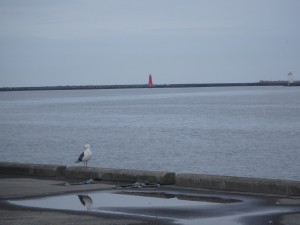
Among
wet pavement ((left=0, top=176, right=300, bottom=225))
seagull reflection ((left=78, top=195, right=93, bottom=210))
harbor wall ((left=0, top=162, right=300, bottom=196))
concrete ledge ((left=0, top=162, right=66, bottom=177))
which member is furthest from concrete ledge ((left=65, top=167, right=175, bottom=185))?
seagull reflection ((left=78, top=195, right=93, bottom=210))

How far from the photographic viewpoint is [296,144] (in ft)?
157

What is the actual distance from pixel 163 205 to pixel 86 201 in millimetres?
1343

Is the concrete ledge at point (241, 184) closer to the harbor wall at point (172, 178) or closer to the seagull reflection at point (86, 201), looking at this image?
the harbor wall at point (172, 178)

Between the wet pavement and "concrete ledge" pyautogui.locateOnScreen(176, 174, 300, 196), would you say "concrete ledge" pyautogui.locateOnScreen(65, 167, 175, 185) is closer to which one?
"concrete ledge" pyautogui.locateOnScreen(176, 174, 300, 196)

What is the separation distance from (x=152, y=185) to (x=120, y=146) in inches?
1368

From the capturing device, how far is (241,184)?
12891 mm

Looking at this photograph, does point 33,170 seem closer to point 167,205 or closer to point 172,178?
point 172,178

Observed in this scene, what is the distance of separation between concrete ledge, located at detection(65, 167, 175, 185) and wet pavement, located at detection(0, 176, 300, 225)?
398 mm

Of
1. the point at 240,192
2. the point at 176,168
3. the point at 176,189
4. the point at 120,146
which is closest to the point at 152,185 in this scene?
the point at 176,189

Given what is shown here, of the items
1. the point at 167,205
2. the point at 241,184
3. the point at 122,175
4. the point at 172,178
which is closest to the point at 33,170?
the point at 122,175

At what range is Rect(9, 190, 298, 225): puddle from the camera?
1045cm

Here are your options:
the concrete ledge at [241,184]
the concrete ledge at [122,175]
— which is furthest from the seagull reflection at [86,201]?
the concrete ledge at [241,184]

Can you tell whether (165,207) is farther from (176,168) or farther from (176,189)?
(176,168)

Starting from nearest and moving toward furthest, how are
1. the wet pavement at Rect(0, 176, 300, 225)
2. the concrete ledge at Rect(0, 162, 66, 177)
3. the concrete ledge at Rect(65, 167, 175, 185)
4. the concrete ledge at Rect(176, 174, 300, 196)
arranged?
the wet pavement at Rect(0, 176, 300, 225) → the concrete ledge at Rect(176, 174, 300, 196) → the concrete ledge at Rect(65, 167, 175, 185) → the concrete ledge at Rect(0, 162, 66, 177)
